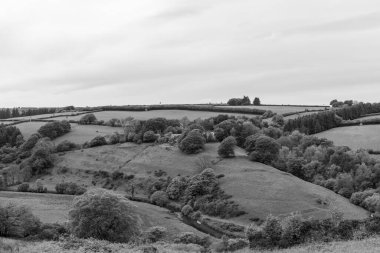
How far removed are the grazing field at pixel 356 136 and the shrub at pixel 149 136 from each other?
194 feet

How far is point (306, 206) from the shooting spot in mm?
99812

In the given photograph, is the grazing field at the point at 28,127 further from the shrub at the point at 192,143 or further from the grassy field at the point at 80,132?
the shrub at the point at 192,143

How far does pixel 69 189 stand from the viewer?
407ft

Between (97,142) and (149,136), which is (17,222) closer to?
(149,136)

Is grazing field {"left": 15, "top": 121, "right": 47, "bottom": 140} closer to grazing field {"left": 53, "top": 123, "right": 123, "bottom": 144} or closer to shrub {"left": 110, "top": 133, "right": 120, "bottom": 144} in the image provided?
grazing field {"left": 53, "top": 123, "right": 123, "bottom": 144}

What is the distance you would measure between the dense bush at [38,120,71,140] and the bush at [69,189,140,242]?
103734 millimetres

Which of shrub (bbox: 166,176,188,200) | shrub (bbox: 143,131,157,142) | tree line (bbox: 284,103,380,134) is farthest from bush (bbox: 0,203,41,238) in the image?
tree line (bbox: 284,103,380,134)

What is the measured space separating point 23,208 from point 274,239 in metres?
47.0

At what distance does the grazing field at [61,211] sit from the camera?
9246 cm

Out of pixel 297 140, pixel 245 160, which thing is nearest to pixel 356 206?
pixel 245 160

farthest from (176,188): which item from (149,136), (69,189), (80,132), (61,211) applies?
(80,132)

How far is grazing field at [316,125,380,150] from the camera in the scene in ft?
473

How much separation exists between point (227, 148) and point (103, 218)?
7345cm

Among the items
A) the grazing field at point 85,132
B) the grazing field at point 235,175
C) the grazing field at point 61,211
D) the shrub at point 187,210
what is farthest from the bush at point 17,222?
the grazing field at point 85,132
